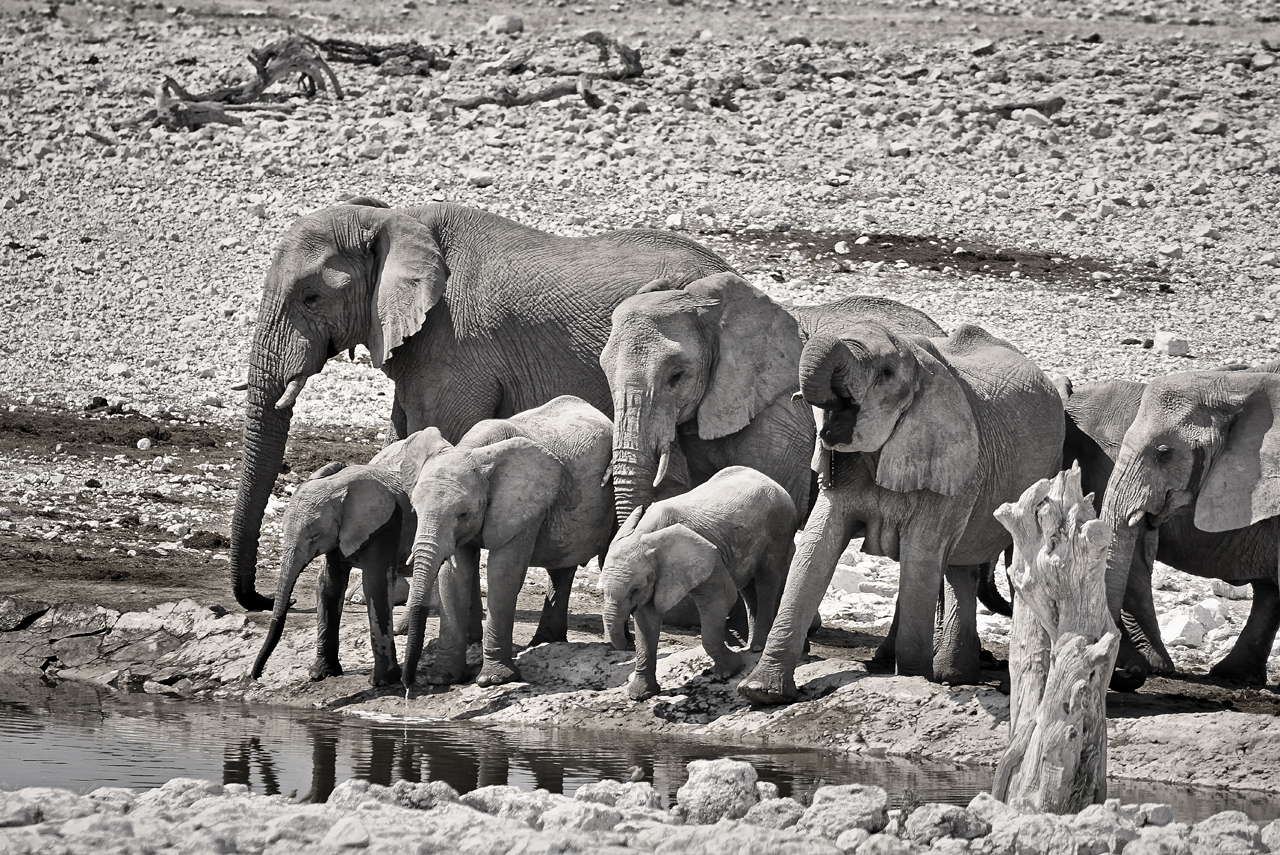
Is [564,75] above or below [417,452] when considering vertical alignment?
Answer: above

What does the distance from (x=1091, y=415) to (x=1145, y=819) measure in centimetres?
458

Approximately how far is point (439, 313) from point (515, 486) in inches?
94.5

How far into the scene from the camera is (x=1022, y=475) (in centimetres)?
1203

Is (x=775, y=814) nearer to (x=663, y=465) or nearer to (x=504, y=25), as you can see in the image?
(x=663, y=465)

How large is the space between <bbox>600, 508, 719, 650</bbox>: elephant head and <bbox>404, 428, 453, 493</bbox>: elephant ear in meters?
1.70

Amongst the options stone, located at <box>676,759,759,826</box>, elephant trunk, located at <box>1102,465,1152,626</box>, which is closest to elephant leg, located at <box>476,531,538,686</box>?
elephant trunk, located at <box>1102,465,1152,626</box>

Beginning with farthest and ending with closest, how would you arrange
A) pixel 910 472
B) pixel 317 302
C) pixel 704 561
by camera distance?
pixel 317 302 < pixel 704 561 < pixel 910 472

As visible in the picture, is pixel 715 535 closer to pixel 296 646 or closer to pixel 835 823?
pixel 296 646

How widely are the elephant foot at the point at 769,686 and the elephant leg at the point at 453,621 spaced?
1912 millimetres

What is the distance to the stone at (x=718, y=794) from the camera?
28.7ft

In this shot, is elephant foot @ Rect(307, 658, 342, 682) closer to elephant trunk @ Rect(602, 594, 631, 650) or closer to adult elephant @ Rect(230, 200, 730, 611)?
adult elephant @ Rect(230, 200, 730, 611)

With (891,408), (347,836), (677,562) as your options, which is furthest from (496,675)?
(347,836)

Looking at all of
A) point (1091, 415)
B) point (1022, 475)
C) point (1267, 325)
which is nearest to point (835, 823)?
point (1022, 475)

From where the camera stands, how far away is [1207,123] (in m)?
29.2
